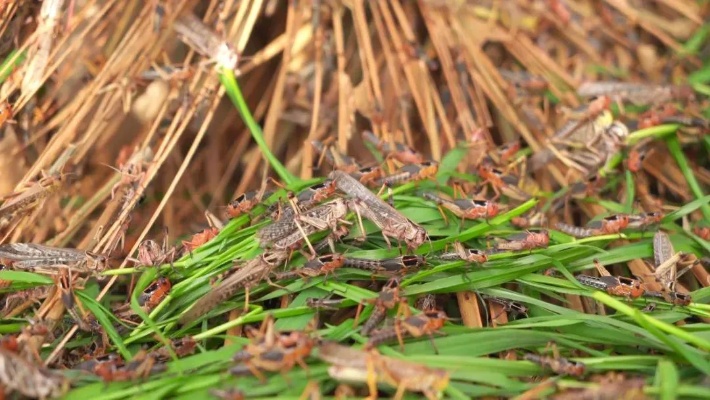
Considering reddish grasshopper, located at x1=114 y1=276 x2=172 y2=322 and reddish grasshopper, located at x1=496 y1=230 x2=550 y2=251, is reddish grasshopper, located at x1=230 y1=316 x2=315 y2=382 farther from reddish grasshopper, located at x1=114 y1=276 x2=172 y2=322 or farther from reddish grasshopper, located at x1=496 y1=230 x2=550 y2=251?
reddish grasshopper, located at x1=496 y1=230 x2=550 y2=251

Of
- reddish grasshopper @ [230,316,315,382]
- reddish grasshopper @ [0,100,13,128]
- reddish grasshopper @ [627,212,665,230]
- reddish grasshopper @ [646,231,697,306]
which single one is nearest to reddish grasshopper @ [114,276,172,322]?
reddish grasshopper @ [230,316,315,382]

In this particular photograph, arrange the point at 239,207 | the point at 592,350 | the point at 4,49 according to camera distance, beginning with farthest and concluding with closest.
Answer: the point at 4,49 → the point at 239,207 → the point at 592,350

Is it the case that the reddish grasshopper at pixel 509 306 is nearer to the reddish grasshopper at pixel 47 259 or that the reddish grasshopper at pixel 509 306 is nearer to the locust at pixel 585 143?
the locust at pixel 585 143

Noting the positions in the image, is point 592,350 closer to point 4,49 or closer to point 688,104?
point 688,104

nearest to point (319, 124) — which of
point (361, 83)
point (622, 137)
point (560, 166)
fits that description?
point (361, 83)

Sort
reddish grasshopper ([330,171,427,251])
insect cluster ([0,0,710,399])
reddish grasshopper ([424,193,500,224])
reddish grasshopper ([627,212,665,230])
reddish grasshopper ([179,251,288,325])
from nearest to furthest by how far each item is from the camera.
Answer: insect cluster ([0,0,710,399]) → reddish grasshopper ([179,251,288,325]) → reddish grasshopper ([330,171,427,251]) → reddish grasshopper ([424,193,500,224]) → reddish grasshopper ([627,212,665,230])
